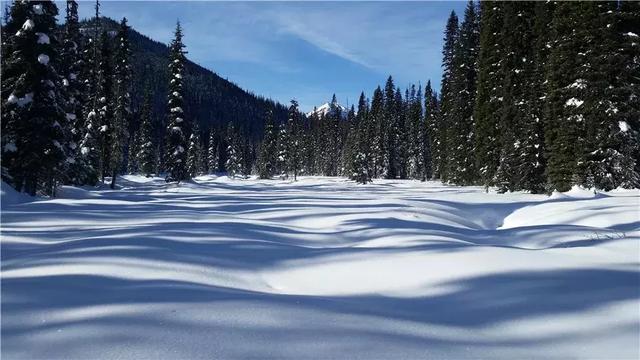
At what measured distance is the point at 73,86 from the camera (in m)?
32.5

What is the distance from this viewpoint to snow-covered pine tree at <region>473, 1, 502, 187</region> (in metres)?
30.0

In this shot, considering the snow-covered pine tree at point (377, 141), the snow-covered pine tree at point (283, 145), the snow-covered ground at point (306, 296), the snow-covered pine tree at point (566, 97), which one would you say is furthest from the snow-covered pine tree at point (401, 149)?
the snow-covered ground at point (306, 296)

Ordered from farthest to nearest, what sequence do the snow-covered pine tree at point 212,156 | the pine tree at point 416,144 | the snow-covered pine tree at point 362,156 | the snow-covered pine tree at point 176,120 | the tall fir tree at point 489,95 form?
the snow-covered pine tree at point 212,156
the pine tree at point 416,144
the snow-covered pine tree at point 362,156
the snow-covered pine tree at point 176,120
the tall fir tree at point 489,95

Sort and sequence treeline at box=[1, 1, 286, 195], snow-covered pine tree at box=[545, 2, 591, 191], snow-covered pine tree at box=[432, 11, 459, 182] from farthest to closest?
snow-covered pine tree at box=[432, 11, 459, 182] → treeline at box=[1, 1, 286, 195] → snow-covered pine tree at box=[545, 2, 591, 191]

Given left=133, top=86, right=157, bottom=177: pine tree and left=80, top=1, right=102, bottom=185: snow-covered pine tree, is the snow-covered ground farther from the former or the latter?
left=133, top=86, right=157, bottom=177: pine tree

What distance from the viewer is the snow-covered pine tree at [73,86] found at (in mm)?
30234

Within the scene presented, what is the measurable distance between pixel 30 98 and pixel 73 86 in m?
12.5

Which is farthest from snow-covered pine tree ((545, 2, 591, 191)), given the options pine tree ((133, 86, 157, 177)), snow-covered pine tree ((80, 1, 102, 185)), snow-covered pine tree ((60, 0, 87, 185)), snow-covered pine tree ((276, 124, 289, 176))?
snow-covered pine tree ((276, 124, 289, 176))

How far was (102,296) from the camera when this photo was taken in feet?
13.5

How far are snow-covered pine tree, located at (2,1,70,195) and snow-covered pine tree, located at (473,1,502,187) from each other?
77.6 ft

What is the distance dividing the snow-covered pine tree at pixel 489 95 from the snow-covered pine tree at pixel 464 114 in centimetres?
513

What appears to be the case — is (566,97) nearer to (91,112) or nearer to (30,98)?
(30,98)

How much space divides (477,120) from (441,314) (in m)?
30.2

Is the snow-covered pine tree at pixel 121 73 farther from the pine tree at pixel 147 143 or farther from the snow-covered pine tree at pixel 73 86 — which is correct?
the pine tree at pixel 147 143
